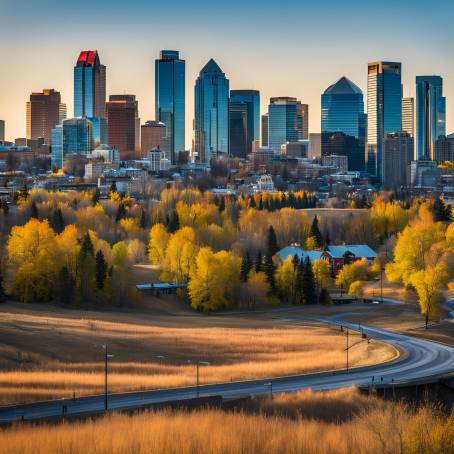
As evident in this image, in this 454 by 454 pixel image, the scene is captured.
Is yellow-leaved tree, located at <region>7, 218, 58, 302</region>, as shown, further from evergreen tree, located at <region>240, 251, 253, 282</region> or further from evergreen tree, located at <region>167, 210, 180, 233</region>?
evergreen tree, located at <region>167, 210, 180, 233</region>

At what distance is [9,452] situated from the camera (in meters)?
31.0

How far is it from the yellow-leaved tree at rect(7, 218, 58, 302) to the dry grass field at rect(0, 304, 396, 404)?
17.1 ft

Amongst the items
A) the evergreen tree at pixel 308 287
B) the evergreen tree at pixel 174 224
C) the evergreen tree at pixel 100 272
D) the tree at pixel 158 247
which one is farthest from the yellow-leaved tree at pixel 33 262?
the evergreen tree at pixel 174 224

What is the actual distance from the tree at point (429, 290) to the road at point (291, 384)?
1276cm

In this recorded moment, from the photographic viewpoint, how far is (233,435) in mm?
32969

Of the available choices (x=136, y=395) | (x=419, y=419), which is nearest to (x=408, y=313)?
(x=136, y=395)

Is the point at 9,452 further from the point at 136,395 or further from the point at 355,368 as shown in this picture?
the point at 355,368

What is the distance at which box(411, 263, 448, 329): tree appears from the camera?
3113 inches

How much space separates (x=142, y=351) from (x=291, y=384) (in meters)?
14.4

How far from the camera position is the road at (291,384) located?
39406mm

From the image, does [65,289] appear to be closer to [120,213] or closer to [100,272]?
[100,272]

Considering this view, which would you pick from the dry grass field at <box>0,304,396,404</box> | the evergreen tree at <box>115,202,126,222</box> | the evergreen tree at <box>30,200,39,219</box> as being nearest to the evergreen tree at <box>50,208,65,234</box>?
the evergreen tree at <box>30,200,39,219</box>

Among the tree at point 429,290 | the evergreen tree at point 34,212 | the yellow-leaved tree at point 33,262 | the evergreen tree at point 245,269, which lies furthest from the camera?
the evergreen tree at point 34,212

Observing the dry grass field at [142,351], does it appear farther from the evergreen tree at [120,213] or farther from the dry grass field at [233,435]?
the evergreen tree at [120,213]
